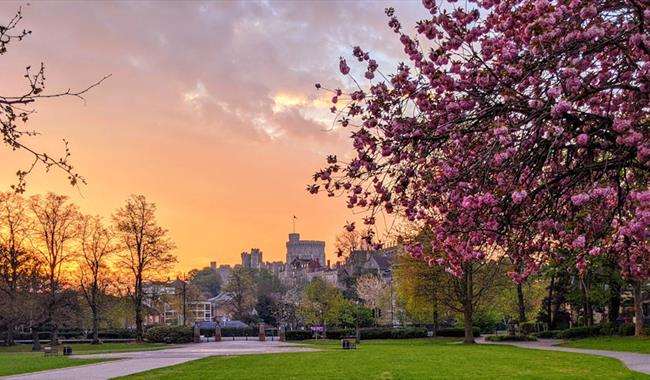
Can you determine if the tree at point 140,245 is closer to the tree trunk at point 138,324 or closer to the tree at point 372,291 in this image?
the tree trunk at point 138,324

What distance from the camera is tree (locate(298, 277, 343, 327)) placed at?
6294 cm

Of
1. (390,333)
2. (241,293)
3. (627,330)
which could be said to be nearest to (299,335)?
(390,333)

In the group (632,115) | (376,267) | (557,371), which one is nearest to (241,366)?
(557,371)

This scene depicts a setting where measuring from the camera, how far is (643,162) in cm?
754

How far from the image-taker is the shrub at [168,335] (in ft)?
183

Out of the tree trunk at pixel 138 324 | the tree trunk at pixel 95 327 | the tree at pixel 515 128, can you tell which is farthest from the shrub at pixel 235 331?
the tree at pixel 515 128

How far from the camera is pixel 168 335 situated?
184ft

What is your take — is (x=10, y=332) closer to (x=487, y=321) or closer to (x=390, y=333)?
(x=390, y=333)

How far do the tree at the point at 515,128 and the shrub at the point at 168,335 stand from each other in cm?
4957

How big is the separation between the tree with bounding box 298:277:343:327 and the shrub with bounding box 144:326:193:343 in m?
12.9

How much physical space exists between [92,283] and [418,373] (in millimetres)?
45408

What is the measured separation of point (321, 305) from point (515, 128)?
189 feet

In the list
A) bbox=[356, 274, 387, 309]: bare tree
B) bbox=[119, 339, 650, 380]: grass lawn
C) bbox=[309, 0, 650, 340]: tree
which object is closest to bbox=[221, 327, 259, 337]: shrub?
bbox=[356, 274, 387, 309]: bare tree

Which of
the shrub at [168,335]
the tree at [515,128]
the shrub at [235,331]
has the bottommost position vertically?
the shrub at [235,331]
